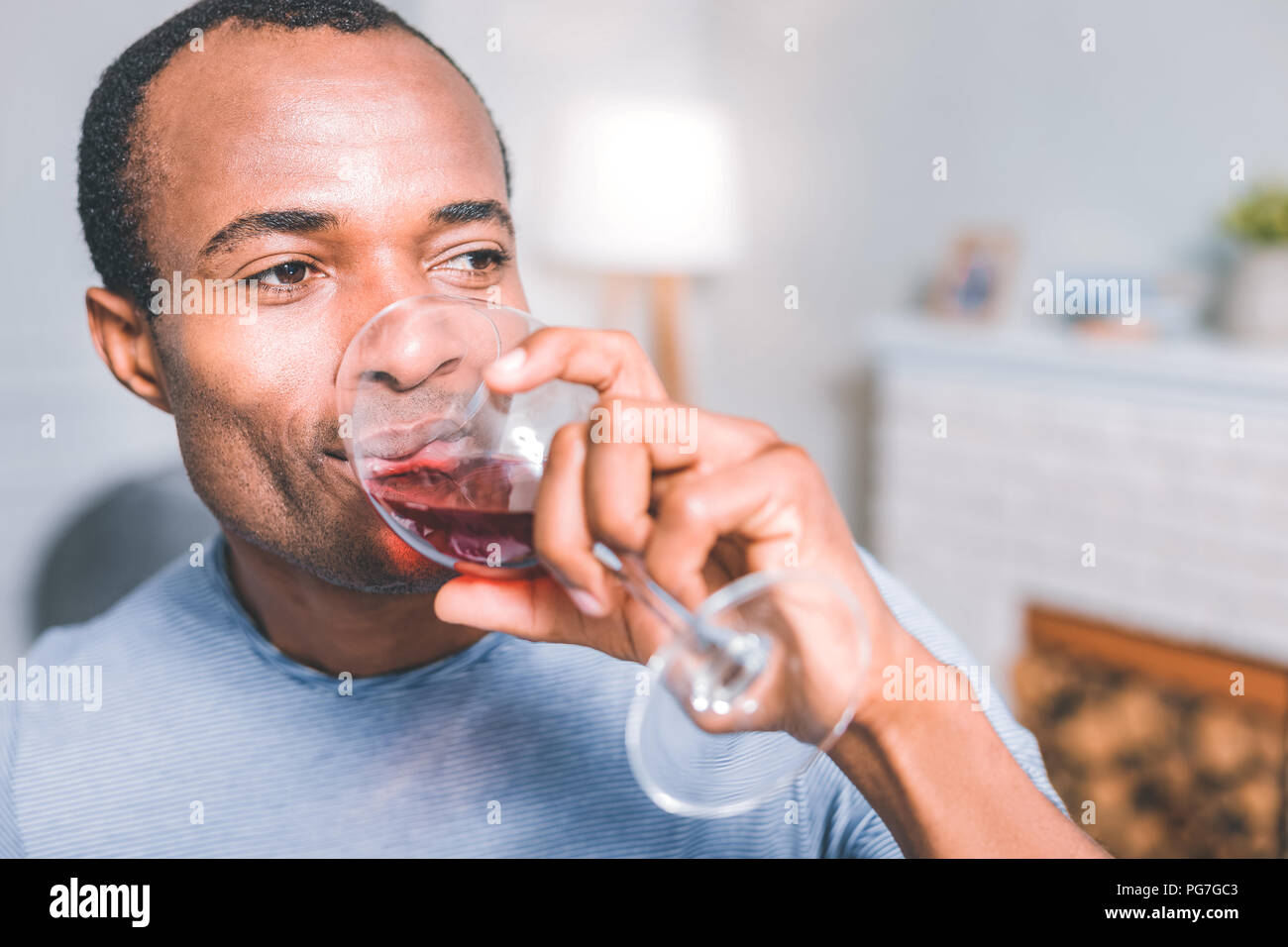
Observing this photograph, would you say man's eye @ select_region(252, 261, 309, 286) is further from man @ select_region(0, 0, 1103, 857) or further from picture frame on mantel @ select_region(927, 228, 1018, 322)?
picture frame on mantel @ select_region(927, 228, 1018, 322)

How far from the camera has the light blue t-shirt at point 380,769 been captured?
0.83 meters

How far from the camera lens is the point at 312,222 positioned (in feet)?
2.44

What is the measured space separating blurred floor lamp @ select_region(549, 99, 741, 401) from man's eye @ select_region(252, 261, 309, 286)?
1.64 m

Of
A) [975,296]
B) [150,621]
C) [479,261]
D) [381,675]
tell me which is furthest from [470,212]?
[975,296]

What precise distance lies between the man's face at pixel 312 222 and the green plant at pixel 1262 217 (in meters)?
1.57

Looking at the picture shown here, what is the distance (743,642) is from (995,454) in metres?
1.92

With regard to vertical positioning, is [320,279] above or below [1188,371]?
above

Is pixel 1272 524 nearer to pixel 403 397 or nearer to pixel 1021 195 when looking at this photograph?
pixel 1021 195

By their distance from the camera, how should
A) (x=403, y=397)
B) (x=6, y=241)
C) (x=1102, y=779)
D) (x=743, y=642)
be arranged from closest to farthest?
1. (x=743, y=642)
2. (x=403, y=397)
3. (x=6, y=241)
4. (x=1102, y=779)

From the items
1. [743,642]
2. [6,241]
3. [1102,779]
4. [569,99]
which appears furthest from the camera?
[569,99]

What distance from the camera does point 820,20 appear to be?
2598 millimetres
